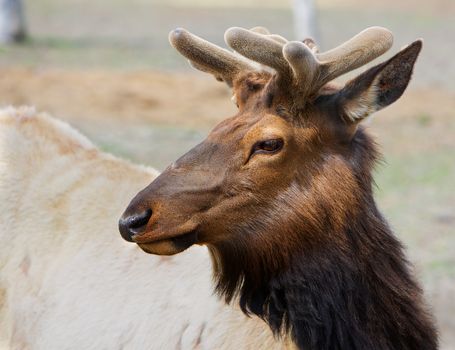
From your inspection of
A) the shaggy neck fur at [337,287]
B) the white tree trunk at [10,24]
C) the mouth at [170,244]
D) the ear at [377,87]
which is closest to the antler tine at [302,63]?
the ear at [377,87]

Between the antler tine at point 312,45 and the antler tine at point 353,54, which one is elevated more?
the antler tine at point 353,54

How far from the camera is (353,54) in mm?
4832

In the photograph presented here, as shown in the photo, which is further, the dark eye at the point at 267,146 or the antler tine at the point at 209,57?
the antler tine at the point at 209,57

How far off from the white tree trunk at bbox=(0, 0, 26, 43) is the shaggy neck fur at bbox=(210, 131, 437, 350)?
17.8 meters

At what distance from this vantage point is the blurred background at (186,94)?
36.6 feet

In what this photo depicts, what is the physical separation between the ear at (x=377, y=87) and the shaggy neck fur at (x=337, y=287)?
223 millimetres

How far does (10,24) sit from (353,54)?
1802 centimetres

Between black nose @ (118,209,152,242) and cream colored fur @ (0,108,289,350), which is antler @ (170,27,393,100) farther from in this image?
cream colored fur @ (0,108,289,350)

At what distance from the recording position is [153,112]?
54.0ft

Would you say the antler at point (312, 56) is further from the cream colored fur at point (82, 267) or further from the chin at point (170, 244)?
the cream colored fur at point (82, 267)

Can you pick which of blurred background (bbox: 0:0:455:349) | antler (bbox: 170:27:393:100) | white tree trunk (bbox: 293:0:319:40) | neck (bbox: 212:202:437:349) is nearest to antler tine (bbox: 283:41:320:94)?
antler (bbox: 170:27:393:100)

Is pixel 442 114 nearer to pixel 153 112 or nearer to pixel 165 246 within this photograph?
pixel 153 112

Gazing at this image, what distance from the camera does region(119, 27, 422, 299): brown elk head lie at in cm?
462

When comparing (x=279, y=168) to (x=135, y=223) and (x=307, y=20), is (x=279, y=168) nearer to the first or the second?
(x=135, y=223)
